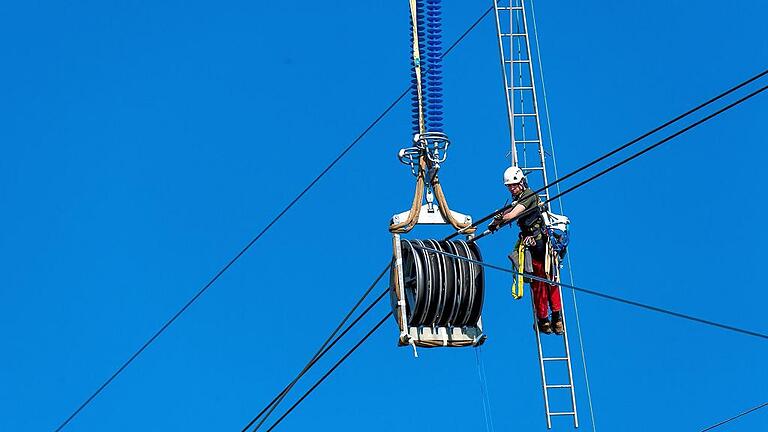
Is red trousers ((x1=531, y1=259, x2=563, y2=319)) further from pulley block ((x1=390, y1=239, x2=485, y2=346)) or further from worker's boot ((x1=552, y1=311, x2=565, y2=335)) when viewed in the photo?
pulley block ((x1=390, y1=239, x2=485, y2=346))

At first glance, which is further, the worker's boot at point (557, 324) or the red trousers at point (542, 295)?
the worker's boot at point (557, 324)

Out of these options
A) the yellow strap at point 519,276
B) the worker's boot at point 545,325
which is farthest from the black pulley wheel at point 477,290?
the worker's boot at point 545,325

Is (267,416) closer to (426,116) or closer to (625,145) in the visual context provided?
(426,116)

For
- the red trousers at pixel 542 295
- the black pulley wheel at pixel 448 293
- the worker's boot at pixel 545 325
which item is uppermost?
the red trousers at pixel 542 295

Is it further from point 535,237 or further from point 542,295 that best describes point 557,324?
point 535,237

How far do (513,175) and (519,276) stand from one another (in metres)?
1.54

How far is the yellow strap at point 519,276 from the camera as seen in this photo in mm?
31219

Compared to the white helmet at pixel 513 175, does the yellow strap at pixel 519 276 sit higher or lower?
lower

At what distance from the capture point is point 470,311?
98.9 ft

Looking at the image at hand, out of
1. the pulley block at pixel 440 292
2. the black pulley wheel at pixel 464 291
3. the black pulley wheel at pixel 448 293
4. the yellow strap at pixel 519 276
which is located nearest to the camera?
the pulley block at pixel 440 292

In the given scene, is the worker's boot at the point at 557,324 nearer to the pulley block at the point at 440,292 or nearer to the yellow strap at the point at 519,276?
the yellow strap at the point at 519,276

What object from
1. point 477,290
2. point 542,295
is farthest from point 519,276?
point 477,290

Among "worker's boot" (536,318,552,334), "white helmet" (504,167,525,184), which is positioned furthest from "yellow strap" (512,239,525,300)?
"white helmet" (504,167,525,184)

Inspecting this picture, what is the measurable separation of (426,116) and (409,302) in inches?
102
